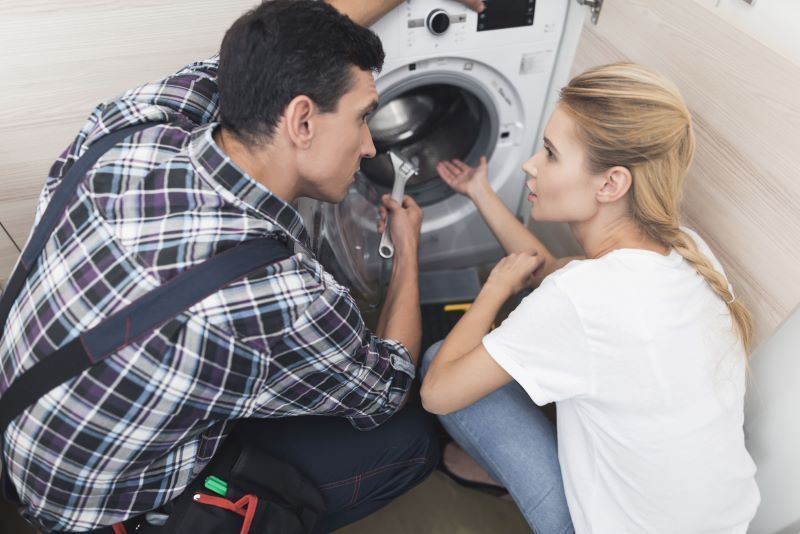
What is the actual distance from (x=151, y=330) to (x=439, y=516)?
91cm

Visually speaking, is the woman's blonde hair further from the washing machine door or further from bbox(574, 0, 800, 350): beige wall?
the washing machine door

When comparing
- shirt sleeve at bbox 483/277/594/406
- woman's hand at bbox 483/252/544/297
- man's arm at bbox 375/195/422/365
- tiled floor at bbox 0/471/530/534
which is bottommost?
tiled floor at bbox 0/471/530/534

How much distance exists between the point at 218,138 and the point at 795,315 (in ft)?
3.19

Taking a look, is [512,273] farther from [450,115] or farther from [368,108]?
[450,115]

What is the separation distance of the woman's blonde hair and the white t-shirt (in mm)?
36

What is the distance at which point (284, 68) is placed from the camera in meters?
0.78

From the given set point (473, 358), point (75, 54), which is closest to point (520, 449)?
point (473, 358)

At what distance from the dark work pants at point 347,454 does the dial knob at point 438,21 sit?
835 mm

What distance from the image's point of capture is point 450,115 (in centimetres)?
163

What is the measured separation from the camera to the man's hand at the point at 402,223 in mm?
1238

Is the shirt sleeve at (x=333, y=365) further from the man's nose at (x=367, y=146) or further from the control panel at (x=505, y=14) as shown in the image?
the control panel at (x=505, y=14)

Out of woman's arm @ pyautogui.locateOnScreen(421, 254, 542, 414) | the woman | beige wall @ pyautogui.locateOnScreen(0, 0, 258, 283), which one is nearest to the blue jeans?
the woman

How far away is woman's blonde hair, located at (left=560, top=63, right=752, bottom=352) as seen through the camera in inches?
32.6

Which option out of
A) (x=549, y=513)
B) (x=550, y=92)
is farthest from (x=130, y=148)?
(x=550, y=92)
